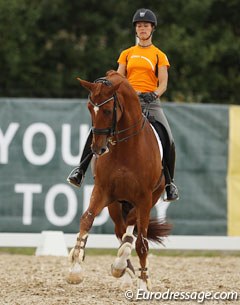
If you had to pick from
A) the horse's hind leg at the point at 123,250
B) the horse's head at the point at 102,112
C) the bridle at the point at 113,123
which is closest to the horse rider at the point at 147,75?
the horse's hind leg at the point at 123,250

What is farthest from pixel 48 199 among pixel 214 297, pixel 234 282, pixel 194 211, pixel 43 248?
pixel 214 297

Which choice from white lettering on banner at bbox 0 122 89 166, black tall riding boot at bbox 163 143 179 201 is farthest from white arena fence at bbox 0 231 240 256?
black tall riding boot at bbox 163 143 179 201

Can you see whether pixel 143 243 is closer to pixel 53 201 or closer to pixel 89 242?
pixel 89 242

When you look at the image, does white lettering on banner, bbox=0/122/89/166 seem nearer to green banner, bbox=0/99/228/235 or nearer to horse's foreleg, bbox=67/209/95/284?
green banner, bbox=0/99/228/235

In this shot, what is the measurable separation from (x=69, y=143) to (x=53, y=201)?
36.5 inches

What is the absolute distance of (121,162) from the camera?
385 inches

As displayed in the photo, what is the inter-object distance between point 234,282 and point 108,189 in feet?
8.46

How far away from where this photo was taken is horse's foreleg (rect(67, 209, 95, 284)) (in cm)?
920

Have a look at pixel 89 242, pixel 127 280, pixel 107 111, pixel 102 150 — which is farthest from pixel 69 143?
pixel 102 150

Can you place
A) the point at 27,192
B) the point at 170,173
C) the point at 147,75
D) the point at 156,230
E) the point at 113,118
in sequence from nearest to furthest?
1. the point at 113,118
2. the point at 147,75
3. the point at 170,173
4. the point at 156,230
5. the point at 27,192

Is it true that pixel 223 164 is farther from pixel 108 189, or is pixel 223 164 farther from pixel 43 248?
pixel 108 189

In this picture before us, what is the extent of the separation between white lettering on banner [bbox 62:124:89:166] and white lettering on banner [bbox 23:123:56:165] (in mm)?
170

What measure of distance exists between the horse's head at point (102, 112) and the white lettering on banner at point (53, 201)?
5130 millimetres

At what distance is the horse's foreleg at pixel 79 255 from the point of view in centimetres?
920
